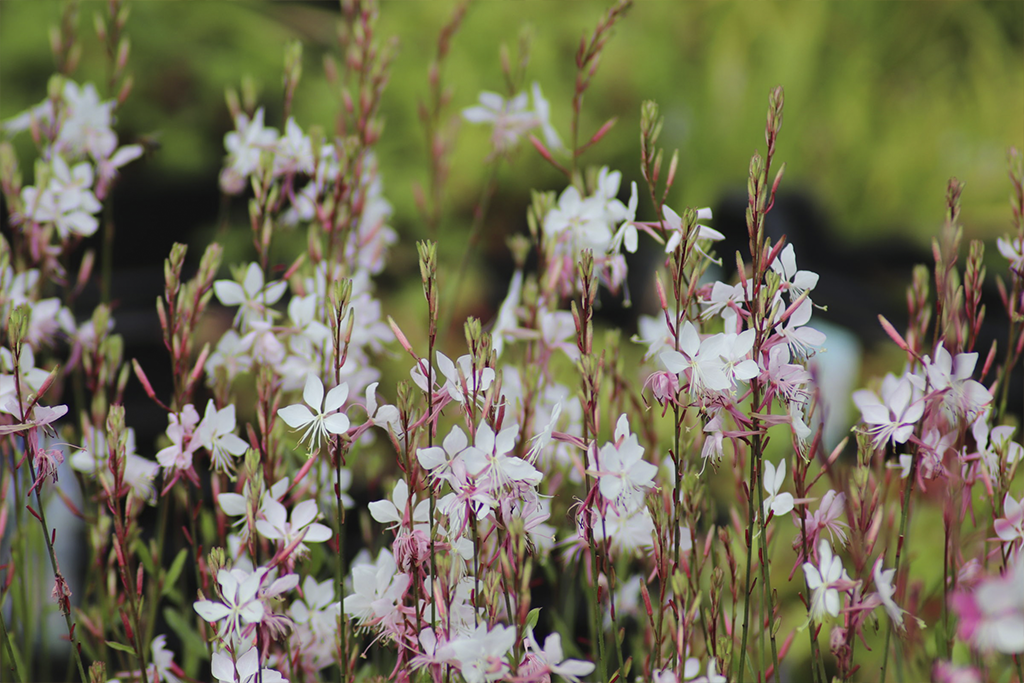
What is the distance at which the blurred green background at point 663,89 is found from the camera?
3.07 metres

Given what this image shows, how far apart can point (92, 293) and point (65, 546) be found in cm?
98

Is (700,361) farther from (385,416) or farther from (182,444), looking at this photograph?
(182,444)

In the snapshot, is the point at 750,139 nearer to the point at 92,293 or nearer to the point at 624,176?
the point at 624,176

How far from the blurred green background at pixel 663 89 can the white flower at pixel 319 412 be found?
2.36m

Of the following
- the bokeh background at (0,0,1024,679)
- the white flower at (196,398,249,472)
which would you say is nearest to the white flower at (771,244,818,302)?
the white flower at (196,398,249,472)

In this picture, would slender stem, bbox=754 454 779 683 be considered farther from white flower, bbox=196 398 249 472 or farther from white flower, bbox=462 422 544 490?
white flower, bbox=196 398 249 472

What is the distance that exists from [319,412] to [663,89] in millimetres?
2834

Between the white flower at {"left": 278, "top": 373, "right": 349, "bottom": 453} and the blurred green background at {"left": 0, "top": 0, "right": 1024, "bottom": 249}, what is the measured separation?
92.8 inches

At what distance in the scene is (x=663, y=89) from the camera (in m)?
3.26

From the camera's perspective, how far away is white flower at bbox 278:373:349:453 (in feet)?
2.10

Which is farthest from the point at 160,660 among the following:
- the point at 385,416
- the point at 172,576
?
the point at 385,416

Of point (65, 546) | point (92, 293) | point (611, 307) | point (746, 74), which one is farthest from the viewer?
point (746, 74)

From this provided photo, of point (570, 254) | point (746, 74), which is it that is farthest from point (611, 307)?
point (570, 254)

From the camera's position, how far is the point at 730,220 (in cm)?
274
